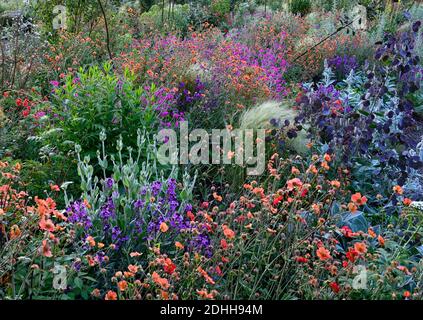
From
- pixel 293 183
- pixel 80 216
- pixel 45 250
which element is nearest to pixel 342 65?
pixel 293 183

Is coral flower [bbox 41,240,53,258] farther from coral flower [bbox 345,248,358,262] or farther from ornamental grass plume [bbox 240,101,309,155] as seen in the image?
ornamental grass plume [bbox 240,101,309,155]

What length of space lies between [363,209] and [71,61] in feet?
12.3

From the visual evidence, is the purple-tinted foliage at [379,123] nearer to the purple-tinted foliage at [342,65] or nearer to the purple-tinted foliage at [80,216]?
the purple-tinted foliage at [80,216]

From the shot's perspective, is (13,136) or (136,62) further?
(136,62)

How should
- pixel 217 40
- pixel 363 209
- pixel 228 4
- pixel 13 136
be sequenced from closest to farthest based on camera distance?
1. pixel 363 209
2. pixel 13 136
3. pixel 217 40
4. pixel 228 4

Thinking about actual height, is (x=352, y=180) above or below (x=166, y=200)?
Answer: below

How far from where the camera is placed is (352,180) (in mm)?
4055

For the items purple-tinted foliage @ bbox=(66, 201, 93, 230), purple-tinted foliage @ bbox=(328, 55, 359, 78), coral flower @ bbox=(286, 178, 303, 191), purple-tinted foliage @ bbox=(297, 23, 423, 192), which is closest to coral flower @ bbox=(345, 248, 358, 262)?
coral flower @ bbox=(286, 178, 303, 191)

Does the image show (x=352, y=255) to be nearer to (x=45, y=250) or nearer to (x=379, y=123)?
(x=45, y=250)

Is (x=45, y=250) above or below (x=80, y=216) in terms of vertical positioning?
above

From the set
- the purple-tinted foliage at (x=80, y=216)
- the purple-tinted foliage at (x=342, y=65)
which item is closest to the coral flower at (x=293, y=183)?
the purple-tinted foliage at (x=80, y=216)

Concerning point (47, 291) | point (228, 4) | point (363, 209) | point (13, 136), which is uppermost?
point (47, 291)
